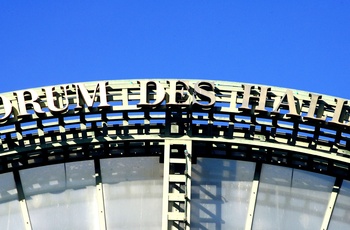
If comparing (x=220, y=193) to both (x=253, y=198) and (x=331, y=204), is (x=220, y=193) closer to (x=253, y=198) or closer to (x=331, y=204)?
(x=253, y=198)

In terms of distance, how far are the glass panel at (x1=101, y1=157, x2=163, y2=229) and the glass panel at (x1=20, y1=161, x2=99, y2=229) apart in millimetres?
663

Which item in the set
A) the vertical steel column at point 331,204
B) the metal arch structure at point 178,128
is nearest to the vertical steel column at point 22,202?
the metal arch structure at point 178,128

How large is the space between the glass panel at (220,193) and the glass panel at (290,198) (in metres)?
0.69

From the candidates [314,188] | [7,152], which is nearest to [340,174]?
[314,188]

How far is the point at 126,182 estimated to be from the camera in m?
38.2

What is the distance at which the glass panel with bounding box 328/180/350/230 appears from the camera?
37.4 meters

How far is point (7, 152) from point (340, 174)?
14.5 metres

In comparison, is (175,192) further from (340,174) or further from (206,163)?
(340,174)

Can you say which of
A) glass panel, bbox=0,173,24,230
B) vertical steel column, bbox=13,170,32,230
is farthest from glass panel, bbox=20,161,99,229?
glass panel, bbox=0,173,24,230

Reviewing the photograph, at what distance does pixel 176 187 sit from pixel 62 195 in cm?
503

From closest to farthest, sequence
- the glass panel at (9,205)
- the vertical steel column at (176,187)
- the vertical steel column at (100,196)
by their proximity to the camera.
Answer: the vertical steel column at (176,187), the vertical steel column at (100,196), the glass panel at (9,205)

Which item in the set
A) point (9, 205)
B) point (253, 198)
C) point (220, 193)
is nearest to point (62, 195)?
point (9, 205)

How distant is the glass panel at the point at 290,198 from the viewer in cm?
3738

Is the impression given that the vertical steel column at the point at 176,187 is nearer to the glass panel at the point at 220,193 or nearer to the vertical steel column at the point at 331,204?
the glass panel at the point at 220,193
